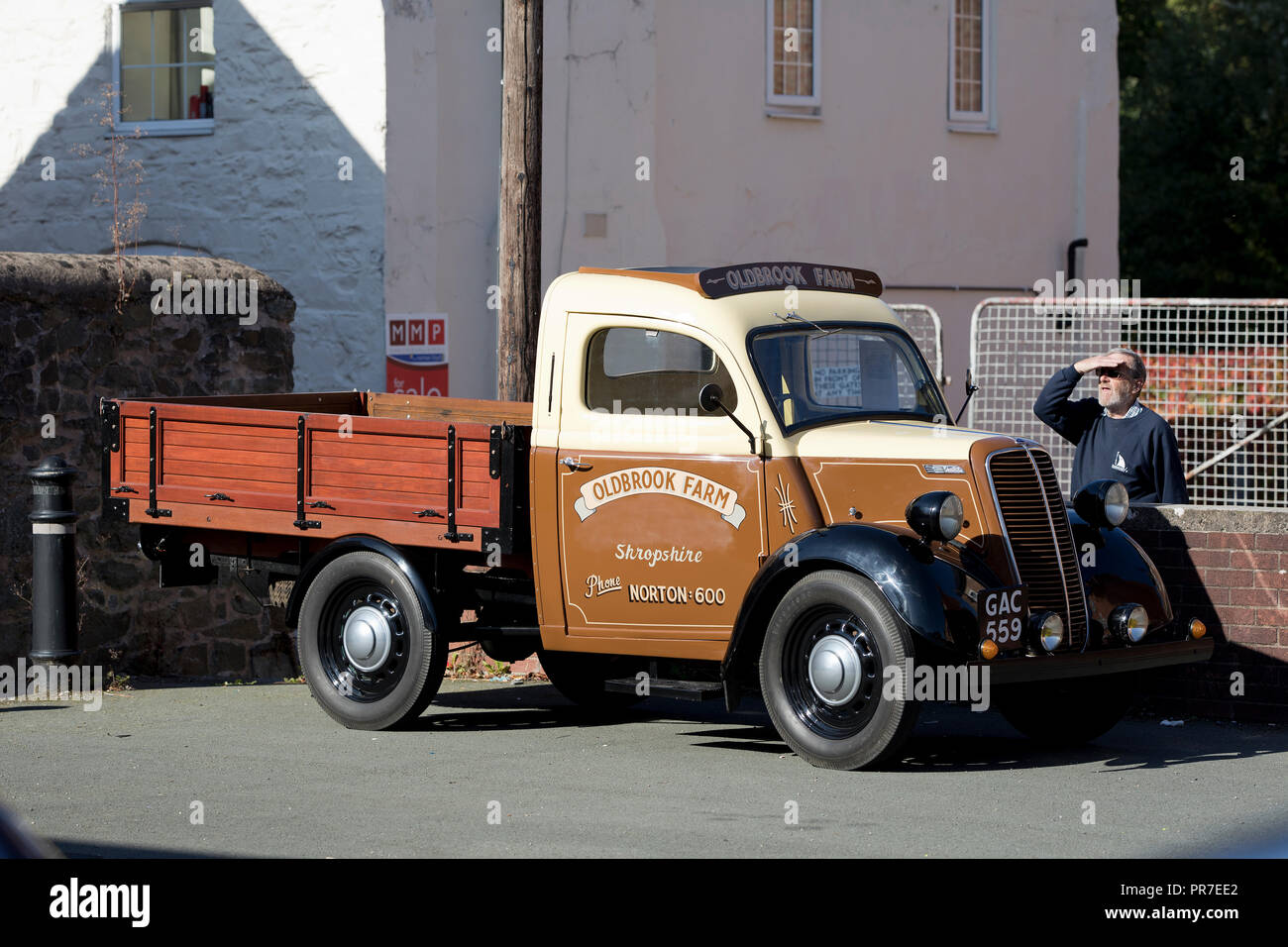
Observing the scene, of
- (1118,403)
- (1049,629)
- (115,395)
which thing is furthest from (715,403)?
(115,395)

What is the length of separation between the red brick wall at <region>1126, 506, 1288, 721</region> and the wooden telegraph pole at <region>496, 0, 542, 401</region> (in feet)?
12.8

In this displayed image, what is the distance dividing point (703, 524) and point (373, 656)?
1.95 m

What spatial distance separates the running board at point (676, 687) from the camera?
815 cm

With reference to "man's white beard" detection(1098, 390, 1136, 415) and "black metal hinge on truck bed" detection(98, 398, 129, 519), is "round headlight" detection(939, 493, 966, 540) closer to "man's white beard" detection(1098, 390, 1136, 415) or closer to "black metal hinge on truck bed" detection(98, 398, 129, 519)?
"man's white beard" detection(1098, 390, 1136, 415)

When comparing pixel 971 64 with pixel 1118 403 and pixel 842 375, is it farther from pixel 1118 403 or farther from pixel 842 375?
pixel 842 375

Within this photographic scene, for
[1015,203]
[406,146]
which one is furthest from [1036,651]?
[1015,203]

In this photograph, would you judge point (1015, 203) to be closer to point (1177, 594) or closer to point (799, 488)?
point (1177, 594)

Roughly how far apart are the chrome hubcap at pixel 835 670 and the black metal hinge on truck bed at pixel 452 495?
1849 mm

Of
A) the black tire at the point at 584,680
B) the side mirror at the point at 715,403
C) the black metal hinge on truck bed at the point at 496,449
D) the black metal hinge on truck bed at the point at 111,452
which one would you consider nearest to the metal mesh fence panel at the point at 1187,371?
the black tire at the point at 584,680

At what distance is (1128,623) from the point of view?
8.21 metres

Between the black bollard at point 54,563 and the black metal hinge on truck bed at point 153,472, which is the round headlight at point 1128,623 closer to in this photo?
the black metal hinge on truck bed at point 153,472
